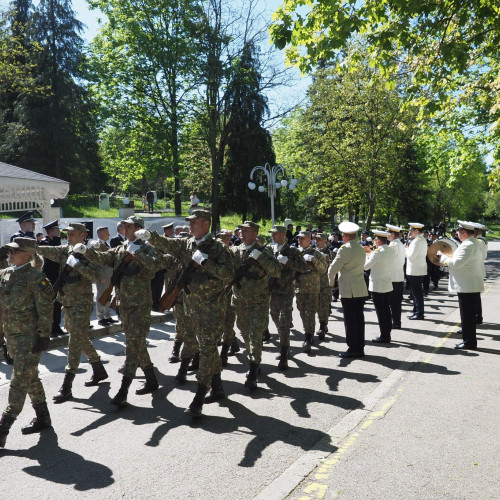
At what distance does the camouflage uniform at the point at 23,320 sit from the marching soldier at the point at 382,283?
5941mm

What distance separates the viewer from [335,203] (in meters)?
32.6

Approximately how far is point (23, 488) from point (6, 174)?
422 inches

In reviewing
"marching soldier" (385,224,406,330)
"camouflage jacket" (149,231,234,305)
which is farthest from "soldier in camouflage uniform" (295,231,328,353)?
"camouflage jacket" (149,231,234,305)

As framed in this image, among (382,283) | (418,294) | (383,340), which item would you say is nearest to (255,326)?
(383,340)

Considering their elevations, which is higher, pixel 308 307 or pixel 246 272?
→ pixel 246 272

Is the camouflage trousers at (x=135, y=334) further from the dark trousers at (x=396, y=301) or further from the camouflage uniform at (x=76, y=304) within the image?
the dark trousers at (x=396, y=301)

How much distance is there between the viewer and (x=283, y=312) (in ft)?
24.9

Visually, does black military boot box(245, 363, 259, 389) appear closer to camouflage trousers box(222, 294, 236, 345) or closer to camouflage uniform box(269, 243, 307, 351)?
camouflage uniform box(269, 243, 307, 351)

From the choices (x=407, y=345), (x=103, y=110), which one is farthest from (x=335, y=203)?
(x=407, y=345)

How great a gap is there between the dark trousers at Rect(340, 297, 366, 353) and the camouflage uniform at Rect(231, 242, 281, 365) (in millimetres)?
1972

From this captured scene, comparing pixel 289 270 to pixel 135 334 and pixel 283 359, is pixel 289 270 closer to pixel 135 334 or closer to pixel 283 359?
pixel 283 359

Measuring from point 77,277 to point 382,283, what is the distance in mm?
5468

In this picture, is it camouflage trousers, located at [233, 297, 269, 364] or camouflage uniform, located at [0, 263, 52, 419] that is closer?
camouflage uniform, located at [0, 263, 52, 419]

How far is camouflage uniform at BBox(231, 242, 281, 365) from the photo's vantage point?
6500 millimetres
